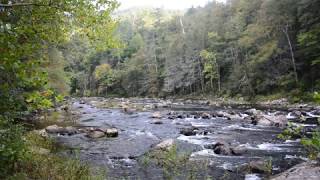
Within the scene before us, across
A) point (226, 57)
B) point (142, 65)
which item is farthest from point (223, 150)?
point (142, 65)

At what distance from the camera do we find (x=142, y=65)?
3342 inches

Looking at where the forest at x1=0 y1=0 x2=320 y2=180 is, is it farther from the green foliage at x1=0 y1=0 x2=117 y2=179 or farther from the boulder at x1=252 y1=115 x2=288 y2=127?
the boulder at x1=252 y1=115 x2=288 y2=127

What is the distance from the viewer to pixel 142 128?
74.2ft

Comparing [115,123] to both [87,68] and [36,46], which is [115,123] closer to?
[36,46]

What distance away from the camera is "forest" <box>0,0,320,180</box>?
5996mm

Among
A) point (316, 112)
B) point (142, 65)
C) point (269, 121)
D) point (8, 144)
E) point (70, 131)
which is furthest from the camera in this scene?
point (142, 65)

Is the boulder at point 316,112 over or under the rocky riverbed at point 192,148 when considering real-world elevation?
over

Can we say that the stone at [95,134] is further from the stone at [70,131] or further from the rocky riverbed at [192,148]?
the stone at [70,131]

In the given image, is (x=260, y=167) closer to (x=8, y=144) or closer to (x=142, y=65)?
(x=8, y=144)

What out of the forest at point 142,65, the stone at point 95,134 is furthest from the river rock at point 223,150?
the stone at point 95,134

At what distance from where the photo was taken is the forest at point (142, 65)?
19.7ft

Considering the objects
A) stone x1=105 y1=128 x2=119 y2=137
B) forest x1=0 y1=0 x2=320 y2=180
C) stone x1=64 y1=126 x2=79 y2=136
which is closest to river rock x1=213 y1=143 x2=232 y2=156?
forest x1=0 y1=0 x2=320 y2=180

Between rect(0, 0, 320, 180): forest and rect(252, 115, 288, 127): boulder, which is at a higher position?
rect(0, 0, 320, 180): forest

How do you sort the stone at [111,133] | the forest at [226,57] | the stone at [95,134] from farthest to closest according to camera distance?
the forest at [226,57] < the stone at [111,133] < the stone at [95,134]
